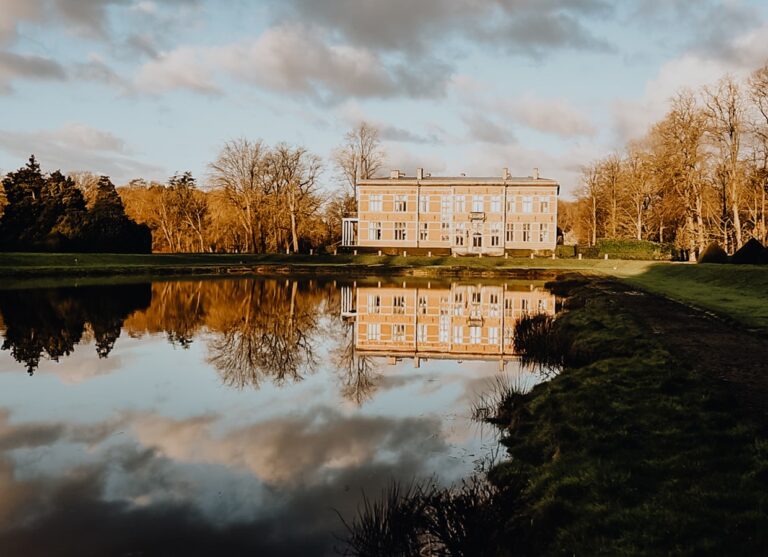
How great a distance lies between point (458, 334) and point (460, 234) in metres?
45.6

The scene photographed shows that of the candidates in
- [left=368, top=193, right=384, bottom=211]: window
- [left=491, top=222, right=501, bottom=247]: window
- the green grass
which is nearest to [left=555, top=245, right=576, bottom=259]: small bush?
[left=491, top=222, right=501, bottom=247]: window

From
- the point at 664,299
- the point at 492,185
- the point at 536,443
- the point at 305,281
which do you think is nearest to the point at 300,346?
the point at 536,443

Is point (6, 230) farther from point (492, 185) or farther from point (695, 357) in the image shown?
point (695, 357)

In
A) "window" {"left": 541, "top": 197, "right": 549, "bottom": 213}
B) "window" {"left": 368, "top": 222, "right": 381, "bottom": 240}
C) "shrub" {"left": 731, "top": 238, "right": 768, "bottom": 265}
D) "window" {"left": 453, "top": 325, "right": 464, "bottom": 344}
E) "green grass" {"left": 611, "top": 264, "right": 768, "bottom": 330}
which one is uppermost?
"window" {"left": 541, "top": 197, "right": 549, "bottom": 213}

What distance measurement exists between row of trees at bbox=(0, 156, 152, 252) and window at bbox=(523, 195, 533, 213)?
38230mm

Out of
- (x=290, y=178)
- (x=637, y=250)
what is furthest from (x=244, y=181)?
(x=637, y=250)

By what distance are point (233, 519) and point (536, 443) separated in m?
3.82

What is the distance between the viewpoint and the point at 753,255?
98.5ft

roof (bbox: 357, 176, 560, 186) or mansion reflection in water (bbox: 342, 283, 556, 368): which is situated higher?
roof (bbox: 357, 176, 560, 186)

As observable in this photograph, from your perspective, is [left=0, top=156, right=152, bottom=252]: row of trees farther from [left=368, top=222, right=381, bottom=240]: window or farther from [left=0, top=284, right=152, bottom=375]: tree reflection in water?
[left=368, top=222, right=381, bottom=240]: window

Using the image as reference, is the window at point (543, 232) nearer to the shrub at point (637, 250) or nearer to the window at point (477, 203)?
the window at point (477, 203)

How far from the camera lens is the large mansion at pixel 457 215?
60250mm

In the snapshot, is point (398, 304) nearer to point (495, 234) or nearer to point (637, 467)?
point (637, 467)

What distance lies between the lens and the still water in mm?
5566
